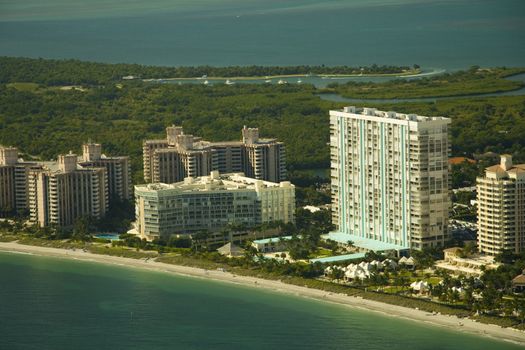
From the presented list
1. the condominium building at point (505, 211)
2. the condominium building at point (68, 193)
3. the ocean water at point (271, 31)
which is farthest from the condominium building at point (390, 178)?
the ocean water at point (271, 31)

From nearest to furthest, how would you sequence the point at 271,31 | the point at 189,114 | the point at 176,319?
the point at 176,319 < the point at 189,114 < the point at 271,31

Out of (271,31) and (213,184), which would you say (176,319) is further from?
(271,31)

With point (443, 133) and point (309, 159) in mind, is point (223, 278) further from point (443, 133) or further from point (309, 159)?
point (309, 159)

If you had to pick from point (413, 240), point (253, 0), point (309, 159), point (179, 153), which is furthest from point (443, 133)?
point (253, 0)

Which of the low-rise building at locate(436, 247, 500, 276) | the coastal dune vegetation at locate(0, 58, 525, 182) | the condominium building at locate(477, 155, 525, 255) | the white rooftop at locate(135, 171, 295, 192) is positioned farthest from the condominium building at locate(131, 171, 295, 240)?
the coastal dune vegetation at locate(0, 58, 525, 182)

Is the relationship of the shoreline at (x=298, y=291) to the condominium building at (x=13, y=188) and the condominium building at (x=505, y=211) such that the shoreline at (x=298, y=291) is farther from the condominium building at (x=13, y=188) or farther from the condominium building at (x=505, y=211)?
the condominium building at (x=505, y=211)

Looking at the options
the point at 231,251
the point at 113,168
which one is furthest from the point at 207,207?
the point at 113,168

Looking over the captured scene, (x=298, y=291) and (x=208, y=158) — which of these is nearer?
(x=298, y=291)
